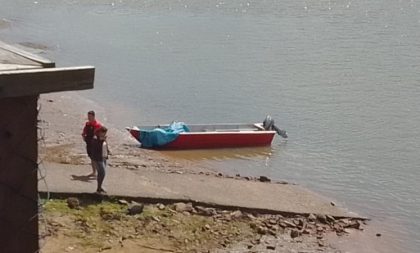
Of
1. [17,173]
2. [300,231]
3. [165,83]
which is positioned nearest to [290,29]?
[165,83]

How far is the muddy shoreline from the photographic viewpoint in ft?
42.9

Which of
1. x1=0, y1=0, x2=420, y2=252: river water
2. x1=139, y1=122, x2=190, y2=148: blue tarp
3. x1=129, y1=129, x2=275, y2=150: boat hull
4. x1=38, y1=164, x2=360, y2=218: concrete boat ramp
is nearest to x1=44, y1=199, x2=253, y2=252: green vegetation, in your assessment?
x1=38, y1=164, x2=360, y2=218: concrete boat ramp

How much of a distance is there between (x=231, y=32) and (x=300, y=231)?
96.4ft

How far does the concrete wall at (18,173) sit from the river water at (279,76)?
12.8 m

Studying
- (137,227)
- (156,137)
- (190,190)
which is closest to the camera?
(137,227)

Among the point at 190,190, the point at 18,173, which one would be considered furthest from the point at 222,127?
the point at 18,173

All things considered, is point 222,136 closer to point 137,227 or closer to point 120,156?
point 120,156

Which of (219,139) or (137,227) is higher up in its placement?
(219,139)

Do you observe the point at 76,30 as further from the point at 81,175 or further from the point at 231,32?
the point at 81,175

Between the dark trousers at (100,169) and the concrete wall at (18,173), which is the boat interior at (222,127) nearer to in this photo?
the dark trousers at (100,169)

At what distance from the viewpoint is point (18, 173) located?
7.61ft

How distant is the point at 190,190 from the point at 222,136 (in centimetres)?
635

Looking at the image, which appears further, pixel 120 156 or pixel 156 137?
pixel 156 137

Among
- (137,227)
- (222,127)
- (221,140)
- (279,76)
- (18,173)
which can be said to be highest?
(279,76)
